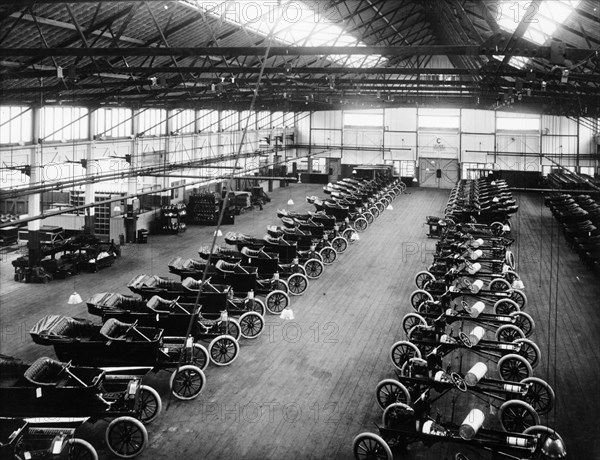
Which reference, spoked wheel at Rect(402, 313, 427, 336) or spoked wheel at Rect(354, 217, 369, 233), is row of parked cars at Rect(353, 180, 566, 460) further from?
spoked wheel at Rect(354, 217, 369, 233)

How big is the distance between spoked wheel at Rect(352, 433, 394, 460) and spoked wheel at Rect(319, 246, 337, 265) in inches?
430

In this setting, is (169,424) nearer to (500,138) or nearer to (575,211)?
A: (575,211)

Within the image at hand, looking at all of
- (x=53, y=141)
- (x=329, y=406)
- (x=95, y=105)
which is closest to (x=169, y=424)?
(x=329, y=406)

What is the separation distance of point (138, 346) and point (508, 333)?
6.63 meters

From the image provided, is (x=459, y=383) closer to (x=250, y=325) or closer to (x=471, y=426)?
(x=471, y=426)

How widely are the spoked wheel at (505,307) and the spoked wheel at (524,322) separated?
0.41 m

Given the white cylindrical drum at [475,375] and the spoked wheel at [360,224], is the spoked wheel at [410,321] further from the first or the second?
the spoked wheel at [360,224]

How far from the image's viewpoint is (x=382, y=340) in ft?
40.0

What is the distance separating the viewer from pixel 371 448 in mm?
7645

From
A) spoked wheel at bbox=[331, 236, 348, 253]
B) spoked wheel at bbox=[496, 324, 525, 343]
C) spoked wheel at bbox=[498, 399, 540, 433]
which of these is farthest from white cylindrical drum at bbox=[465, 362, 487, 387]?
spoked wheel at bbox=[331, 236, 348, 253]

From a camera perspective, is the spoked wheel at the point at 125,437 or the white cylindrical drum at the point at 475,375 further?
the white cylindrical drum at the point at 475,375

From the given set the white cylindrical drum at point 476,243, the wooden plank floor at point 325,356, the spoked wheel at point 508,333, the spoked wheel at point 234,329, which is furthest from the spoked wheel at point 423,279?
the spoked wheel at point 234,329

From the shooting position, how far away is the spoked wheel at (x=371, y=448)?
7.49 metres

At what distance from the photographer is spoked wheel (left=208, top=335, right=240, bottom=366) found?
10.9 meters
